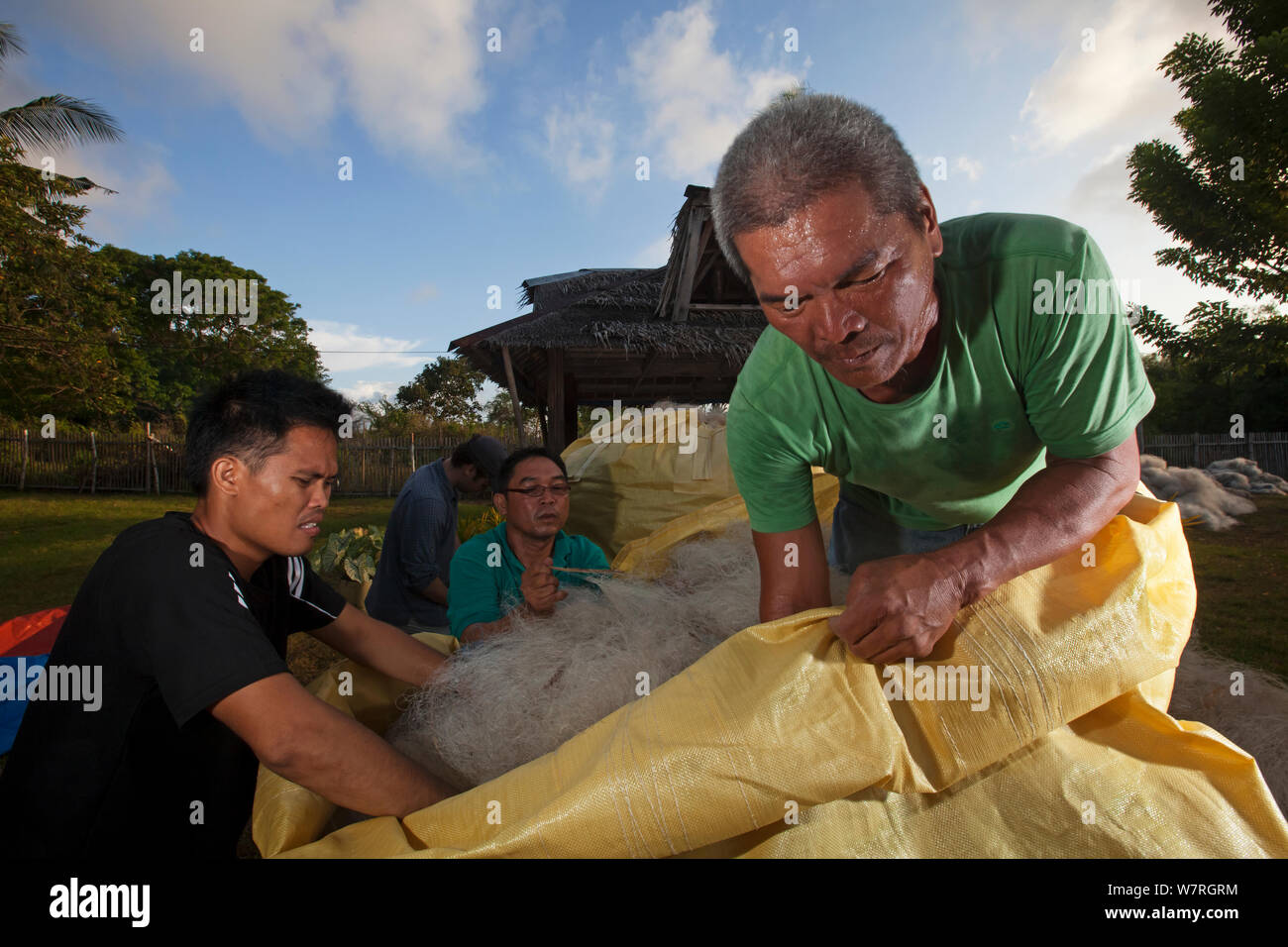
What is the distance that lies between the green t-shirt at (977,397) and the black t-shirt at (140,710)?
1.04 metres

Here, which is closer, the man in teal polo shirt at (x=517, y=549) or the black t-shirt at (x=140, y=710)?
the black t-shirt at (x=140, y=710)

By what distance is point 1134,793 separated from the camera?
1.14 m

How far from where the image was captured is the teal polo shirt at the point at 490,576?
8.27 feet

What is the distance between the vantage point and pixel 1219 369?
15.3m

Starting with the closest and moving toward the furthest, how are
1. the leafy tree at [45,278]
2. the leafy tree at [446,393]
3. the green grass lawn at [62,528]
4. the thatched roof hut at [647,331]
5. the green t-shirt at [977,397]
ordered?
the green t-shirt at [977,397]
the green grass lawn at [62,528]
the thatched roof hut at [647,331]
the leafy tree at [45,278]
the leafy tree at [446,393]

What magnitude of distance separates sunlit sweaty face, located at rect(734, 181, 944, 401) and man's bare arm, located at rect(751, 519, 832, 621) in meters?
0.41

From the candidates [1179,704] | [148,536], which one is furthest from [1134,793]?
[148,536]

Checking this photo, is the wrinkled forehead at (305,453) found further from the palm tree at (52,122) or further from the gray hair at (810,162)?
the palm tree at (52,122)

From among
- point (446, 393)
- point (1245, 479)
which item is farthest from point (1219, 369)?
point (446, 393)

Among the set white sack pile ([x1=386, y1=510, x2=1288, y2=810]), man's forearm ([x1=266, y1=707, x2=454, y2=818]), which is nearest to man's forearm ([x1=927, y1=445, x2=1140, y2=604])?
white sack pile ([x1=386, y1=510, x2=1288, y2=810])

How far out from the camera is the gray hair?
104cm

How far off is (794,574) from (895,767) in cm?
43

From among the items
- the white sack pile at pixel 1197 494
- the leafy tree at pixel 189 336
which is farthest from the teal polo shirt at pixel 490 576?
the leafy tree at pixel 189 336

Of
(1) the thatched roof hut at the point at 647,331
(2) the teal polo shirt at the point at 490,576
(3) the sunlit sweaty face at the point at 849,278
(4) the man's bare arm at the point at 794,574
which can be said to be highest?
(1) the thatched roof hut at the point at 647,331
